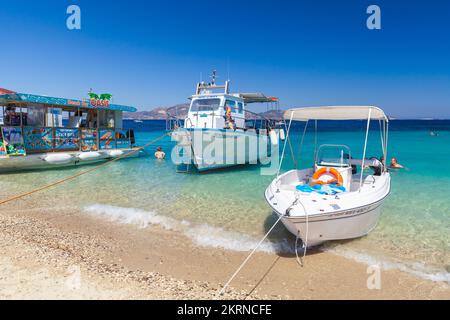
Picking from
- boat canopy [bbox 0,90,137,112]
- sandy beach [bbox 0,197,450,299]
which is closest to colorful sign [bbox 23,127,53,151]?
boat canopy [bbox 0,90,137,112]

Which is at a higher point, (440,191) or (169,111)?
(169,111)

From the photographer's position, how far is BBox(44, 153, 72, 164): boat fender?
1405 cm

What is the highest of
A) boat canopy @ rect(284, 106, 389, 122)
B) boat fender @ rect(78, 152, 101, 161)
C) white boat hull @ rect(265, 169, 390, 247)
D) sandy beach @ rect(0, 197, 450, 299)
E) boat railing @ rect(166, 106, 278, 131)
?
boat railing @ rect(166, 106, 278, 131)

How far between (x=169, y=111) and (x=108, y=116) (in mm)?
5424

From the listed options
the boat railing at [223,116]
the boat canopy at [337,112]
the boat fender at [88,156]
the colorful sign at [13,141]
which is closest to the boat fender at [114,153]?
the boat fender at [88,156]

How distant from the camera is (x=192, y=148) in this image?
14000mm

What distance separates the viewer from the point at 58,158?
14.4 metres

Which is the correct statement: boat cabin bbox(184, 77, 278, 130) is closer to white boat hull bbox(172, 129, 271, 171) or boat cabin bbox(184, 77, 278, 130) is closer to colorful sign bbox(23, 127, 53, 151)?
white boat hull bbox(172, 129, 271, 171)

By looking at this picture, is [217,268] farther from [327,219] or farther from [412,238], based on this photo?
[412,238]

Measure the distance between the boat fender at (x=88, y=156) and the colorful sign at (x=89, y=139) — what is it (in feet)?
1.56

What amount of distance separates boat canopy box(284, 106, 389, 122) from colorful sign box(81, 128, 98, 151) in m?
12.3

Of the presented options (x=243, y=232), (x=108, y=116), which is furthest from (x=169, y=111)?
(x=243, y=232)
